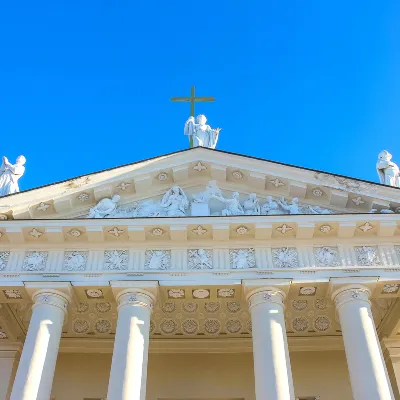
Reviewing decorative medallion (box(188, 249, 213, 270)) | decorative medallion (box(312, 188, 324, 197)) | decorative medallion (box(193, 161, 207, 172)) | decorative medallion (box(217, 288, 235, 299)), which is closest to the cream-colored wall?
decorative medallion (box(217, 288, 235, 299))

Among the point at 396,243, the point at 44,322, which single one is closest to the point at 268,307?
the point at 396,243

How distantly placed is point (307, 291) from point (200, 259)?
243 centimetres

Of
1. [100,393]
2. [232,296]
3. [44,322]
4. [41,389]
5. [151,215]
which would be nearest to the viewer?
[41,389]

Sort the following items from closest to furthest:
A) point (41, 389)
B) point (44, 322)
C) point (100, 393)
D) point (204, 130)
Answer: point (41, 389) < point (44, 322) < point (100, 393) < point (204, 130)

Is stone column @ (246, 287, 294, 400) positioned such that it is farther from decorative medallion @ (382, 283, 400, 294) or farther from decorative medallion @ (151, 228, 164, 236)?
decorative medallion @ (151, 228, 164, 236)

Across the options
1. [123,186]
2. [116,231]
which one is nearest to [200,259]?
[116,231]

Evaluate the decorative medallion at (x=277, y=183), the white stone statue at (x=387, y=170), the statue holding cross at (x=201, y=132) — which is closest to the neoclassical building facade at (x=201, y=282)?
the decorative medallion at (x=277, y=183)

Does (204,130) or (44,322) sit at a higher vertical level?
(204,130)

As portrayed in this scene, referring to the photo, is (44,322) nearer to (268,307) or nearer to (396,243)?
(268,307)

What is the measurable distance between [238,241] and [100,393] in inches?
216

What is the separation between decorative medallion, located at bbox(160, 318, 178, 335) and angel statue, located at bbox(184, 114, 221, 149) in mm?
4663

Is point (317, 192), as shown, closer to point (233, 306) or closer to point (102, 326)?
point (233, 306)

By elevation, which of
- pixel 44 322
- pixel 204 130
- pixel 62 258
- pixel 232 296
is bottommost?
pixel 44 322

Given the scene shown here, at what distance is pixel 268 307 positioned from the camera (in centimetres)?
1168
